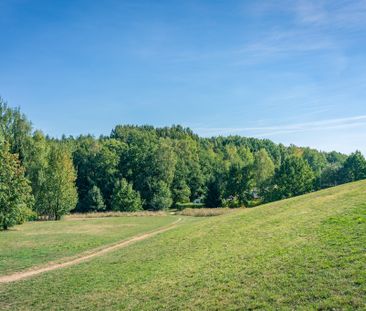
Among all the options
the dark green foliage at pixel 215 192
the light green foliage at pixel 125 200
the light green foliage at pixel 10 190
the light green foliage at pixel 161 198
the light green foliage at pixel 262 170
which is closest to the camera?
the light green foliage at pixel 10 190

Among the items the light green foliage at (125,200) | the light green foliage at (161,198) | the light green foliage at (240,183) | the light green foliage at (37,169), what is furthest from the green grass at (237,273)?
the light green foliage at (240,183)

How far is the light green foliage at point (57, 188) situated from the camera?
241ft

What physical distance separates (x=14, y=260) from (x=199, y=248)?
15120 mm

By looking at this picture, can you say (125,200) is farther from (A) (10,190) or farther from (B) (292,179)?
(B) (292,179)

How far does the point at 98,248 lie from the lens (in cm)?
3306

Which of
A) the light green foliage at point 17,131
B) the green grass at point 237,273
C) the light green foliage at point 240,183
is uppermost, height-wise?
the light green foliage at point 17,131

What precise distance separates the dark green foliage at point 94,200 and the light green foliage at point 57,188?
15.0m

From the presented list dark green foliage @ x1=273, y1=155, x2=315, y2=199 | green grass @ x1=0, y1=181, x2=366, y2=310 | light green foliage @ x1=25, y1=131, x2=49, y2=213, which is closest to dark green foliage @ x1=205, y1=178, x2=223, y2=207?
dark green foliage @ x1=273, y1=155, x2=315, y2=199

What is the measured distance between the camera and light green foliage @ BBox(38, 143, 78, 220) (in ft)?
241

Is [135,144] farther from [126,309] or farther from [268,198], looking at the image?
[126,309]

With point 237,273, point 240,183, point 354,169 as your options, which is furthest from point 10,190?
point 354,169

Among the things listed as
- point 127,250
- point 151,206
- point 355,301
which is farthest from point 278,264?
point 151,206

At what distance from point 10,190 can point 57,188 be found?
849 inches

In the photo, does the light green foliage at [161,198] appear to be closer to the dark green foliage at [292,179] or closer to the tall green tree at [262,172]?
the tall green tree at [262,172]
